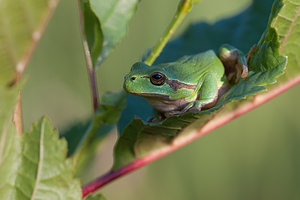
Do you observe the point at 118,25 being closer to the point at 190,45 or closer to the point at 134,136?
the point at 134,136

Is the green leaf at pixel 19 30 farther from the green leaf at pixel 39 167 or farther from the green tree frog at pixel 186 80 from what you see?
the green tree frog at pixel 186 80

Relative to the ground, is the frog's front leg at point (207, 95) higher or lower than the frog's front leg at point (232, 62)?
lower

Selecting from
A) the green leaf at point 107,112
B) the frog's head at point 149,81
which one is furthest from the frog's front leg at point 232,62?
the green leaf at point 107,112

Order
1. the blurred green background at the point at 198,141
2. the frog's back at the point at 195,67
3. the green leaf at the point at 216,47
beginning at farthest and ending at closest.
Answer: the blurred green background at the point at 198,141
the frog's back at the point at 195,67
the green leaf at the point at 216,47

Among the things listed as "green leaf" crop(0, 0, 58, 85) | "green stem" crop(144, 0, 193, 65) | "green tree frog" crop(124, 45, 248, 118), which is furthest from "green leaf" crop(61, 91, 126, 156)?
"green leaf" crop(0, 0, 58, 85)

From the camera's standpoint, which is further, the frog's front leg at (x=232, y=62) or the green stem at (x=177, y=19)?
the frog's front leg at (x=232, y=62)

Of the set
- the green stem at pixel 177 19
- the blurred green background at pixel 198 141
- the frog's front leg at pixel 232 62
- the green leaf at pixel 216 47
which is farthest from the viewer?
the blurred green background at pixel 198 141

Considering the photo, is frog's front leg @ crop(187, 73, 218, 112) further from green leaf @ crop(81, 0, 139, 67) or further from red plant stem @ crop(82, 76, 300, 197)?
green leaf @ crop(81, 0, 139, 67)

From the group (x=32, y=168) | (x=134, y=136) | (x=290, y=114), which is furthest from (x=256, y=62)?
(x=290, y=114)
